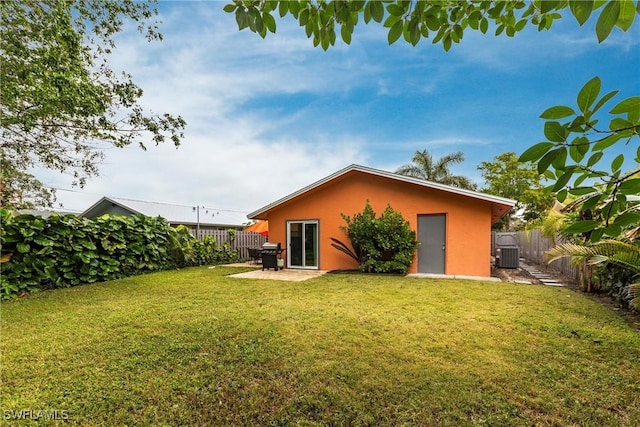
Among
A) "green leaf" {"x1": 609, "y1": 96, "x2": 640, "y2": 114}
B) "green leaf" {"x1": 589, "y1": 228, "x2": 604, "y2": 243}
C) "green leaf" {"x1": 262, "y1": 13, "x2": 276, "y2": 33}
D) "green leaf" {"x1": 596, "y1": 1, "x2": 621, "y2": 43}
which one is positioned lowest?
"green leaf" {"x1": 589, "y1": 228, "x2": 604, "y2": 243}

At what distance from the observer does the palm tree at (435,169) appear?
22156 millimetres

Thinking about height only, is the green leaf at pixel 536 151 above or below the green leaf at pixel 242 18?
below

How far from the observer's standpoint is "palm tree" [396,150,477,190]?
872 inches

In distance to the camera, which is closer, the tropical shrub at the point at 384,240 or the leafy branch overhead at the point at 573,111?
the leafy branch overhead at the point at 573,111

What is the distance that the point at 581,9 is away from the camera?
35.3 inches

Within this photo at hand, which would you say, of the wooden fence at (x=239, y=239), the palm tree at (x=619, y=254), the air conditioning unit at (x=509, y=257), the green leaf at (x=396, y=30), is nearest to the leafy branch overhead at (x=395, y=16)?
the green leaf at (x=396, y=30)

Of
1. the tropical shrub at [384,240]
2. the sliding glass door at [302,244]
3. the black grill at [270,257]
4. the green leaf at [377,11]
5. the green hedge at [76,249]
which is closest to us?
the green leaf at [377,11]

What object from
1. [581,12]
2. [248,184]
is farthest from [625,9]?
[248,184]

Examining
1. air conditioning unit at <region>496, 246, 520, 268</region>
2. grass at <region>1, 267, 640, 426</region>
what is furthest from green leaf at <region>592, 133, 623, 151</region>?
air conditioning unit at <region>496, 246, 520, 268</region>

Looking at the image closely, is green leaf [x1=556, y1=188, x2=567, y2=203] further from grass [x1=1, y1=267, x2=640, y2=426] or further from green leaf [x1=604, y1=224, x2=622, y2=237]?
grass [x1=1, y1=267, x2=640, y2=426]

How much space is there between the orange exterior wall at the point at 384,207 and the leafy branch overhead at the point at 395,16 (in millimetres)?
9138

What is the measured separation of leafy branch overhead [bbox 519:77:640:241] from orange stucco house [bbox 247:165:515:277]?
9.30 m

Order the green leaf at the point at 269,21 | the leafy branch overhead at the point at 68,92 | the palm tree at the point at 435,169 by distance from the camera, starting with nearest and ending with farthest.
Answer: the green leaf at the point at 269,21
the leafy branch overhead at the point at 68,92
the palm tree at the point at 435,169

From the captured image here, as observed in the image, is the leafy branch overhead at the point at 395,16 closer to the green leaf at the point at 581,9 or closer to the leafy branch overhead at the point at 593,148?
the green leaf at the point at 581,9
